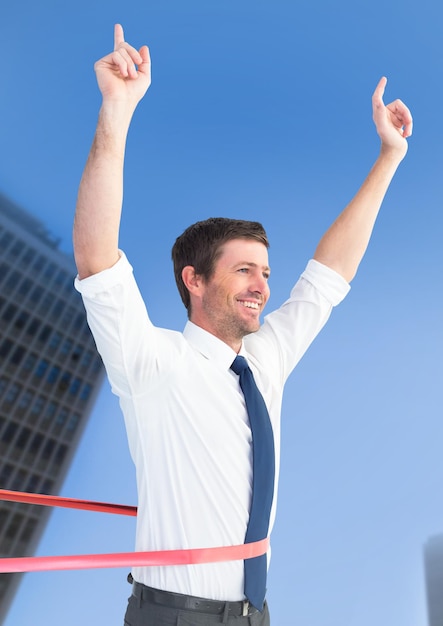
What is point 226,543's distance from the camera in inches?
74.6

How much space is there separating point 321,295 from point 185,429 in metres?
0.90

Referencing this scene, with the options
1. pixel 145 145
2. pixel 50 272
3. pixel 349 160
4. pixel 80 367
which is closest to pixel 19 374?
pixel 80 367

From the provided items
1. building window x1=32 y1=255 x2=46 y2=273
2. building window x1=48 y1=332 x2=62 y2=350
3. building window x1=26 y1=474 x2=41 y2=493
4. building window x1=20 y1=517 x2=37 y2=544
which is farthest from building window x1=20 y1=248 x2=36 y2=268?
building window x1=20 y1=517 x2=37 y2=544

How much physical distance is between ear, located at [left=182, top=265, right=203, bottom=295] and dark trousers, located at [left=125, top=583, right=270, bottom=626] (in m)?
1.00

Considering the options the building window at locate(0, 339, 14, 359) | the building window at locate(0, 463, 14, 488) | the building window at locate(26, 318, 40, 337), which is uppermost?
the building window at locate(26, 318, 40, 337)

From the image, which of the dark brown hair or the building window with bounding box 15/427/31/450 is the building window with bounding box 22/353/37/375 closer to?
the building window with bounding box 15/427/31/450

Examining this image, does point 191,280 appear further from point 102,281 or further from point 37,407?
point 37,407

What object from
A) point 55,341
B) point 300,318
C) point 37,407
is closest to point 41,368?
point 55,341

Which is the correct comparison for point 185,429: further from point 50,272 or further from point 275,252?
point 50,272

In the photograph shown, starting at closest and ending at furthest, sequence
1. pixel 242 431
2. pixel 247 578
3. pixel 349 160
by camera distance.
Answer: pixel 247 578, pixel 242 431, pixel 349 160

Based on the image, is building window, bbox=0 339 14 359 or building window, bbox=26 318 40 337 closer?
building window, bbox=0 339 14 359

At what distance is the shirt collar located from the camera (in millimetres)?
2180

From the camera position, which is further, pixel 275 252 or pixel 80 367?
pixel 80 367

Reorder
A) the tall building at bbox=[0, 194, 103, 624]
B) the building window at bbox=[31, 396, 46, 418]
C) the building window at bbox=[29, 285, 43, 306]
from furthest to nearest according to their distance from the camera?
the building window at bbox=[29, 285, 43, 306] < the building window at bbox=[31, 396, 46, 418] < the tall building at bbox=[0, 194, 103, 624]
